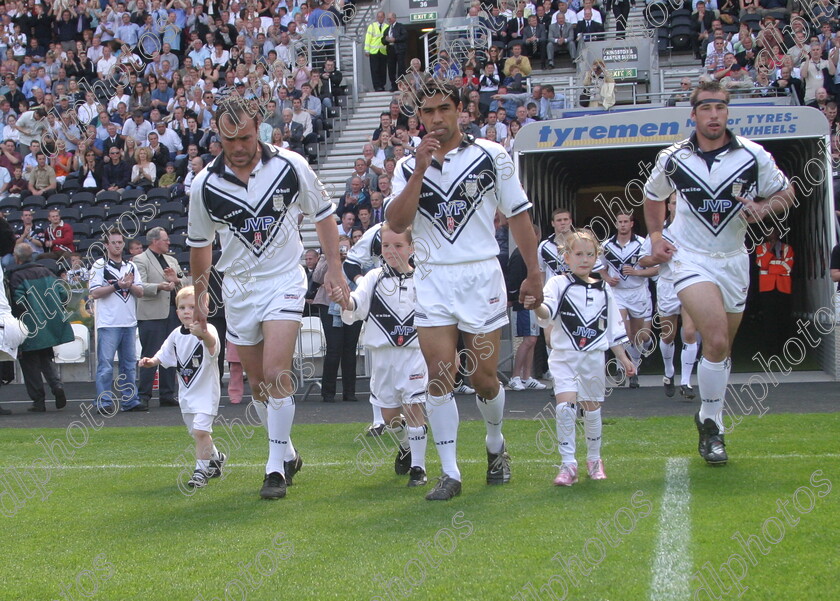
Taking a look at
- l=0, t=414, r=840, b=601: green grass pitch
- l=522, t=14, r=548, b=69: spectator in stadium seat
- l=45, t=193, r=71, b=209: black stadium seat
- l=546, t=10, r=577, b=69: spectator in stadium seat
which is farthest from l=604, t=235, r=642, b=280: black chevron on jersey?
l=45, t=193, r=71, b=209: black stadium seat

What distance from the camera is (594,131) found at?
13578 millimetres

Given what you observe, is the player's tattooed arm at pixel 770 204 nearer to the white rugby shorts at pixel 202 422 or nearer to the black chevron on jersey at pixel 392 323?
the black chevron on jersey at pixel 392 323

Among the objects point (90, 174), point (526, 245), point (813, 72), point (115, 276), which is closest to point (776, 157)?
point (813, 72)

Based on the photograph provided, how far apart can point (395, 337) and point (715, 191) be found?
2594mm

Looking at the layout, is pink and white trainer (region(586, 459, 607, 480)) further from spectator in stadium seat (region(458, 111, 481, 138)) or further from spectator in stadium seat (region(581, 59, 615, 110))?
spectator in stadium seat (region(581, 59, 615, 110))

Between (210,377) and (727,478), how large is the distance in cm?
374

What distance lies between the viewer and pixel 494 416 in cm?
624

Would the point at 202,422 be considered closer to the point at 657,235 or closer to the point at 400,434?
the point at 400,434

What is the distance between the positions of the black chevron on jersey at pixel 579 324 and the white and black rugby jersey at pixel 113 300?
809cm

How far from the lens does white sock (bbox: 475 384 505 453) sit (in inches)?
244

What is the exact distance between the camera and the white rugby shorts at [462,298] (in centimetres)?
586

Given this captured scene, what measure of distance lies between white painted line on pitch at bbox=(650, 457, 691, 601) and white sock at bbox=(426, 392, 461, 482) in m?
1.27

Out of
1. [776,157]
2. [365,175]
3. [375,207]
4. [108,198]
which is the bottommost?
[108,198]

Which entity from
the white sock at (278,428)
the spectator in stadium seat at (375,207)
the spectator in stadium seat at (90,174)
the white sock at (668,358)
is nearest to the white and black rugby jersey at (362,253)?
the white sock at (278,428)
